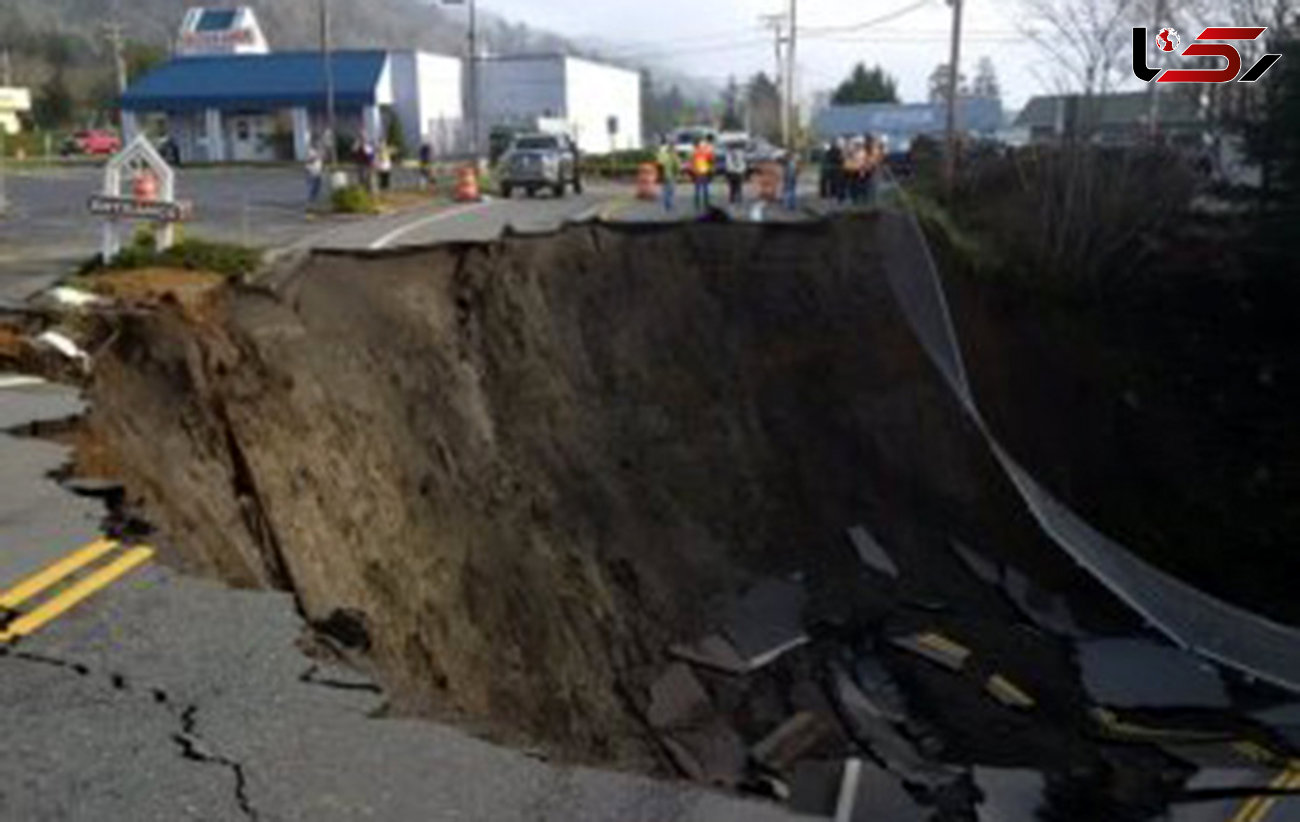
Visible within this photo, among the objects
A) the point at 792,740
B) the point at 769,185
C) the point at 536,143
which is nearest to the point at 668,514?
the point at 792,740

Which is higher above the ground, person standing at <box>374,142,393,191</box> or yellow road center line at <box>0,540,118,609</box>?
person standing at <box>374,142,393,191</box>

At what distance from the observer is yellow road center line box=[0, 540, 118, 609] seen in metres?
Result: 7.64

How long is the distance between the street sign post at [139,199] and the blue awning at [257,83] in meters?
52.1

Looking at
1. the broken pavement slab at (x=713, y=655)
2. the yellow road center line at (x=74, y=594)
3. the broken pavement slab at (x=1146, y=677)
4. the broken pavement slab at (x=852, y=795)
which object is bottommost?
the broken pavement slab at (x=1146, y=677)

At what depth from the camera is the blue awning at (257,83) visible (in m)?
72.2

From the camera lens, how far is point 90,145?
8188cm

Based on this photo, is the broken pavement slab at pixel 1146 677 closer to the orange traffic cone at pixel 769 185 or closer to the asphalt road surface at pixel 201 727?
the asphalt road surface at pixel 201 727

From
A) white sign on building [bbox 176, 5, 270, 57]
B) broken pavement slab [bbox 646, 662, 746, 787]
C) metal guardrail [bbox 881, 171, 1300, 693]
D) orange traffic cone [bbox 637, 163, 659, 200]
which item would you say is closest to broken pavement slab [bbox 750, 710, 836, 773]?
broken pavement slab [bbox 646, 662, 746, 787]

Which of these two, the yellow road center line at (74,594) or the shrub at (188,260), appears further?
the shrub at (188,260)

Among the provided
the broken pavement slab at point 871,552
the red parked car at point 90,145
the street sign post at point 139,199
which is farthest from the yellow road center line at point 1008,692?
the red parked car at point 90,145

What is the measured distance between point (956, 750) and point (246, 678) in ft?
33.6

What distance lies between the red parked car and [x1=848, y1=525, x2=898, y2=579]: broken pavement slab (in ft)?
227

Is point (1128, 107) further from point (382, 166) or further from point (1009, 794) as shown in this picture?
point (1009, 794)

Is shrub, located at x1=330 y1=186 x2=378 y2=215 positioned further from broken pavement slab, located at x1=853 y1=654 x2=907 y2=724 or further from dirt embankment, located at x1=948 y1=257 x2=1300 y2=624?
broken pavement slab, located at x1=853 y1=654 x2=907 y2=724
